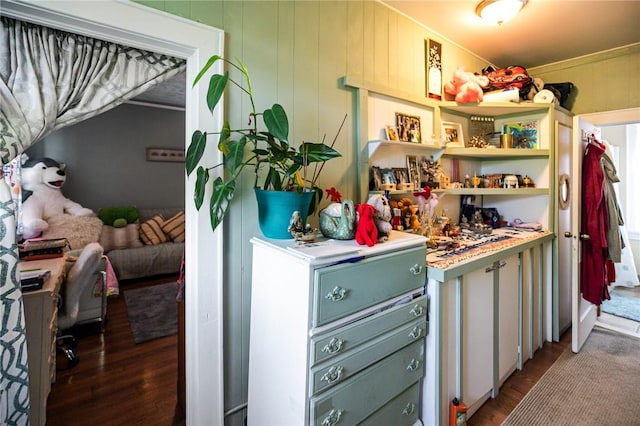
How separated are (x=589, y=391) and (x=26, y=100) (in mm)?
3221

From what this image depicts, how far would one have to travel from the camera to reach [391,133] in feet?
6.54

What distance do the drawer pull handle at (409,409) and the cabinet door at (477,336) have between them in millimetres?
333

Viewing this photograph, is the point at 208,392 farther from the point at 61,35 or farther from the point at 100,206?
the point at 100,206

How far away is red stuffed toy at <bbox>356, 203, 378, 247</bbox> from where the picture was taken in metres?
1.31

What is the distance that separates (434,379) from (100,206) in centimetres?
483

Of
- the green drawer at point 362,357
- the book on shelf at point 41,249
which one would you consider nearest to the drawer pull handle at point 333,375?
the green drawer at point 362,357

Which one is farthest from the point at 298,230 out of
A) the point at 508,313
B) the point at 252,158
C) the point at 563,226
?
the point at 563,226

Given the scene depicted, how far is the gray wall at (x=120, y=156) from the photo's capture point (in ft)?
14.0

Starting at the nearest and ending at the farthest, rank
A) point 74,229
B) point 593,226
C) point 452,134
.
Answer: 1. point 593,226
2. point 452,134
3. point 74,229

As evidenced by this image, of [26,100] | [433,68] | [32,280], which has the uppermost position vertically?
[433,68]

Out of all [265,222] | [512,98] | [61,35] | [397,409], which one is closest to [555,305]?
[512,98]

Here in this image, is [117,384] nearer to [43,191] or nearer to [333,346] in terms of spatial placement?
[333,346]

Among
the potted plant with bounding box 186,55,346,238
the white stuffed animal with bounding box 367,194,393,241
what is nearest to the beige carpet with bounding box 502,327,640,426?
the white stuffed animal with bounding box 367,194,393,241

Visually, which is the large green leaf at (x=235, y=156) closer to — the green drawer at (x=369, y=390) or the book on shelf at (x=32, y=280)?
the green drawer at (x=369, y=390)
